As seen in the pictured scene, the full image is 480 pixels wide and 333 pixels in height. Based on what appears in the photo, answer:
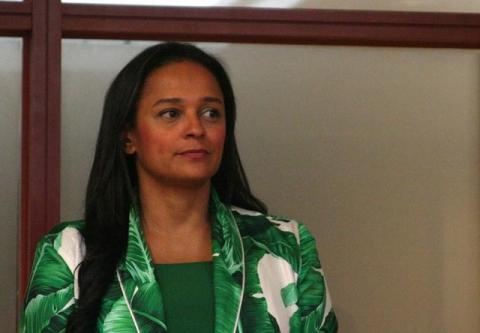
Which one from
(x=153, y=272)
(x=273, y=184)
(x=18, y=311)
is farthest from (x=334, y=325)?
(x=18, y=311)

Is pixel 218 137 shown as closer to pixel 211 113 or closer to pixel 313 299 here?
pixel 211 113

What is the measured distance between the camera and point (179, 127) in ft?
9.46

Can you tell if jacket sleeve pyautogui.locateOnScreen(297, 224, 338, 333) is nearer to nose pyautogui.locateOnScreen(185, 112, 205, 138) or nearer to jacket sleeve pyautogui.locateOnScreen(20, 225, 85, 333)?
nose pyautogui.locateOnScreen(185, 112, 205, 138)

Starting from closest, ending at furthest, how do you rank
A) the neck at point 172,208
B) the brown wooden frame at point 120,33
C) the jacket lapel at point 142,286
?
1. the jacket lapel at point 142,286
2. the neck at point 172,208
3. the brown wooden frame at point 120,33

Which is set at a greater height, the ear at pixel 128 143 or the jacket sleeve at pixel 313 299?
the ear at pixel 128 143

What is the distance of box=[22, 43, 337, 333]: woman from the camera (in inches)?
109

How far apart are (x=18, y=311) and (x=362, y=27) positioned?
49.8 inches

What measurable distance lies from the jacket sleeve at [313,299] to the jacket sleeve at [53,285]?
52 centimetres

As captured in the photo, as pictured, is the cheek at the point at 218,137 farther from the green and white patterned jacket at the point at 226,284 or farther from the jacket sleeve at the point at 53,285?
the jacket sleeve at the point at 53,285

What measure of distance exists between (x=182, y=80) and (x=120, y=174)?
27 cm

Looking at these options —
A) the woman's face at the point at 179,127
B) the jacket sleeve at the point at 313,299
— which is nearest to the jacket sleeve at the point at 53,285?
the woman's face at the point at 179,127

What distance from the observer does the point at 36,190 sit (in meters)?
3.43

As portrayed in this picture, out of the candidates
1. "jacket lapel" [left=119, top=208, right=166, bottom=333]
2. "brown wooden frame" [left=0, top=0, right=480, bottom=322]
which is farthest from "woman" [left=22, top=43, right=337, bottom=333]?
"brown wooden frame" [left=0, top=0, right=480, bottom=322]

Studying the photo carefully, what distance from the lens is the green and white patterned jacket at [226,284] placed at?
277cm
